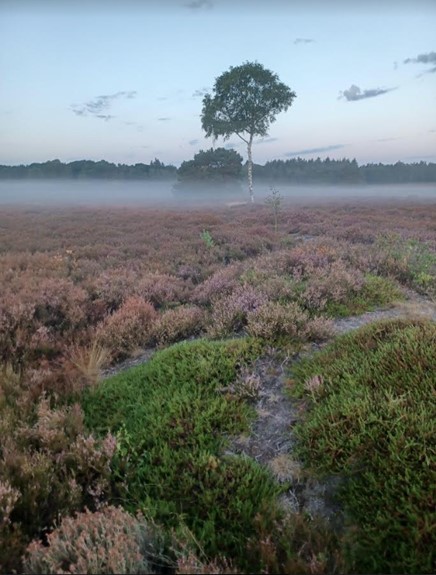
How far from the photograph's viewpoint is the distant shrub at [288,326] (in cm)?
555

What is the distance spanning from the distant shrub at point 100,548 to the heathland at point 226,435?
0.01 metres

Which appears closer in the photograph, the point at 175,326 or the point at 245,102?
the point at 175,326

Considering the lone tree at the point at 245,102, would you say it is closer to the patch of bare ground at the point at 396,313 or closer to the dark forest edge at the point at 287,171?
the patch of bare ground at the point at 396,313

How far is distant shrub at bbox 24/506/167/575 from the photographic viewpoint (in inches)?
88.7

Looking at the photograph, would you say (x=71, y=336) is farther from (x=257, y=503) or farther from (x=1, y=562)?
(x=257, y=503)

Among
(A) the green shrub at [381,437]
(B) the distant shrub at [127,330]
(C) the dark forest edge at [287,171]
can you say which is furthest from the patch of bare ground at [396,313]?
(C) the dark forest edge at [287,171]

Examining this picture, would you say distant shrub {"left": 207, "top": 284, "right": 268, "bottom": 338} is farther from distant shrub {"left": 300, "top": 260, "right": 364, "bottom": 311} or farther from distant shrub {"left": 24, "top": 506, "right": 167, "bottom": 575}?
distant shrub {"left": 24, "top": 506, "right": 167, "bottom": 575}

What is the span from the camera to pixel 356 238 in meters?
16.2

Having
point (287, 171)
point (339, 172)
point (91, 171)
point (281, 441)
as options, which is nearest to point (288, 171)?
point (287, 171)

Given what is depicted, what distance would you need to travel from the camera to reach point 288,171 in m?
100

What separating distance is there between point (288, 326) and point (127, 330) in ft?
10.2

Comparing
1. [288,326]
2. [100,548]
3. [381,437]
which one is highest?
[288,326]

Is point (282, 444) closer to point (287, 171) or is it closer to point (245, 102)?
point (245, 102)

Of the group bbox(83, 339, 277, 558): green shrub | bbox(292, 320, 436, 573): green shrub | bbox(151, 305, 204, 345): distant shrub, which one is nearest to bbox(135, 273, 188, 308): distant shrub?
bbox(151, 305, 204, 345): distant shrub
